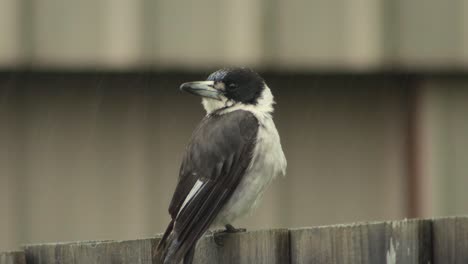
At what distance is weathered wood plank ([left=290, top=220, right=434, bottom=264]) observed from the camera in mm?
3424

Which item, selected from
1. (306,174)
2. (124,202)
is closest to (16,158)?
(124,202)

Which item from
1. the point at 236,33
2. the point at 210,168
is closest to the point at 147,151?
the point at 236,33

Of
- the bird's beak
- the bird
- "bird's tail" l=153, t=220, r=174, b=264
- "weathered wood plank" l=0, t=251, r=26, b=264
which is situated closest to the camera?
"weathered wood plank" l=0, t=251, r=26, b=264

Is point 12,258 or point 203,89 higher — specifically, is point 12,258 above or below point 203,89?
below

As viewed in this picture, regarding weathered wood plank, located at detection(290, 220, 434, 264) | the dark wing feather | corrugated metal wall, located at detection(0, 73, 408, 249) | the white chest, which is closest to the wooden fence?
weathered wood plank, located at detection(290, 220, 434, 264)

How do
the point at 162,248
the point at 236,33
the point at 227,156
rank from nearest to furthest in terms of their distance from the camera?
the point at 162,248 < the point at 227,156 < the point at 236,33

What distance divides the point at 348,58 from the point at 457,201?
1.01m

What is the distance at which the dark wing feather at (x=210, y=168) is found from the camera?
388 cm

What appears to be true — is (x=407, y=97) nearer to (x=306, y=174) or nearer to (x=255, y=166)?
(x=306, y=174)

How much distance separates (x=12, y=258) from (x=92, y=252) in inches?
10.1

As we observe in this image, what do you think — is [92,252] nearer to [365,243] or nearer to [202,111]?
[365,243]

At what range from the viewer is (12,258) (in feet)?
9.70

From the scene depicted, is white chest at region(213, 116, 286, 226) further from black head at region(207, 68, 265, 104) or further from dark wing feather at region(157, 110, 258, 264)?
black head at region(207, 68, 265, 104)

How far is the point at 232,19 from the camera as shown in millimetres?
5016
